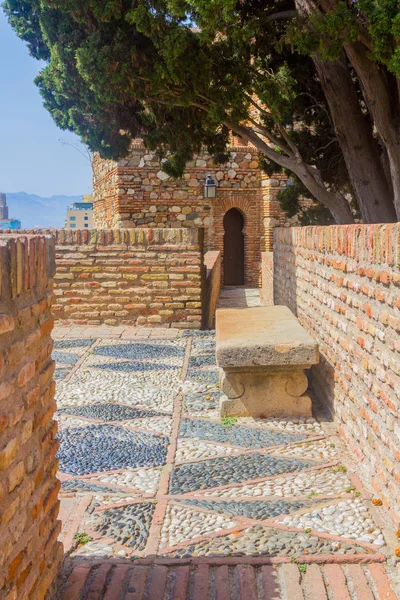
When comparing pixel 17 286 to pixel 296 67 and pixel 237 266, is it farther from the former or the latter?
pixel 237 266

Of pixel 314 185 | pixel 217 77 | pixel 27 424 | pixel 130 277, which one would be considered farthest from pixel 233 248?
pixel 27 424

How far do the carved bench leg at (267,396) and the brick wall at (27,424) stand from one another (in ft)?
8.52

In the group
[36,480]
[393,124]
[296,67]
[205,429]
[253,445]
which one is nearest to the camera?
[36,480]

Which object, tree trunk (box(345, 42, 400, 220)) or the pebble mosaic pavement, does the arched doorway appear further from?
the pebble mosaic pavement

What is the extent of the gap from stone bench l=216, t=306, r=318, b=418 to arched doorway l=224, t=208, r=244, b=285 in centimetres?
1322

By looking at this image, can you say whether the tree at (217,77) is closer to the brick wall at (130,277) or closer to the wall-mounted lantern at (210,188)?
the brick wall at (130,277)

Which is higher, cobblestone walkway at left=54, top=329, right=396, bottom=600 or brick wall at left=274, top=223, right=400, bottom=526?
brick wall at left=274, top=223, right=400, bottom=526

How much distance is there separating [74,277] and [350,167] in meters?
4.14

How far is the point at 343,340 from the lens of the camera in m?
4.59

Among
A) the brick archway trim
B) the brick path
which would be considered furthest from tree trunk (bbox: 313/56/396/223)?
the brick archway trim

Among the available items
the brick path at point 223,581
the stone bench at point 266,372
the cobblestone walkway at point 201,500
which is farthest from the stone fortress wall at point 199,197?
the brick path at point 223,581

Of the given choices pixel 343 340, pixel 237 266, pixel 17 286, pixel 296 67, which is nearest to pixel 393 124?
pixel 296 67

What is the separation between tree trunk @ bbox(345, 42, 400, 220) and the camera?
23.9ft

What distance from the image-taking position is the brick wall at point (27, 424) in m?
1.92
